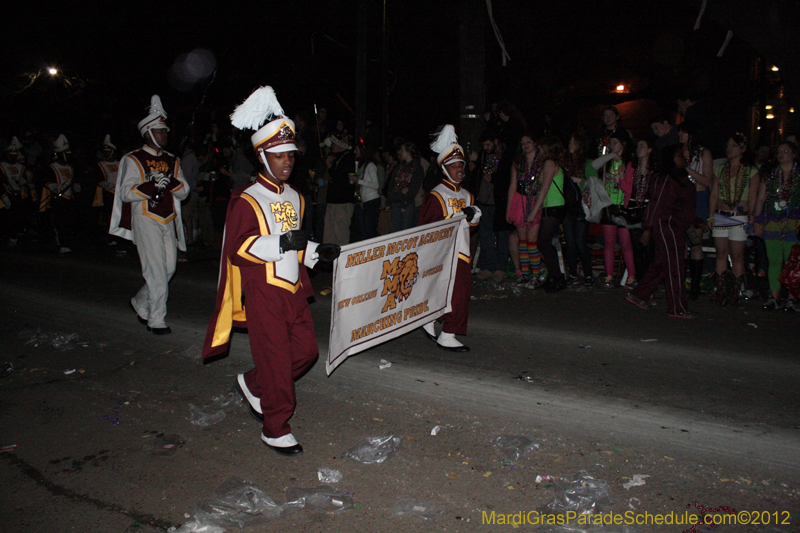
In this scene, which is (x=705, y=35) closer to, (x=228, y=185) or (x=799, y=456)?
(x=228, y=185)

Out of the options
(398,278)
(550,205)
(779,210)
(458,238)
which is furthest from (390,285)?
(779,210)

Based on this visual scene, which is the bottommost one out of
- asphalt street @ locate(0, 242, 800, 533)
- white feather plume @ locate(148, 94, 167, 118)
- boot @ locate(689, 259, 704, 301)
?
asphalt street @ locate(0, 242, 800, 533)

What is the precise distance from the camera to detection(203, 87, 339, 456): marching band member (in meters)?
3.89

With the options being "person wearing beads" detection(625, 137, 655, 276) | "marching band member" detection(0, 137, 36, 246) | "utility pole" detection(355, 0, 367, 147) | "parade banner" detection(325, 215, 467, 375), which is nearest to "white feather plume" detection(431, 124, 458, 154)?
"parade banner" detection(325, 215, 467, 375)

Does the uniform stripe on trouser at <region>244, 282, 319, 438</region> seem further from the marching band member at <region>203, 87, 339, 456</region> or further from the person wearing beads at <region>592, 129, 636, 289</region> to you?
the person wearing beads at <region>592, 129, 636, 289</region>

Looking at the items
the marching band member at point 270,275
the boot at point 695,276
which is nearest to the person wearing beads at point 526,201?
the boot at point 695,276

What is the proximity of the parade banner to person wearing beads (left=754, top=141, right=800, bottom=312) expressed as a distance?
4.48m

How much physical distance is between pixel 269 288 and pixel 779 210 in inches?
266

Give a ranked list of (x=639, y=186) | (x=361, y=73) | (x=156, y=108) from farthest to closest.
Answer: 1. (x=361, y=73)
2. (x=639, y=186)
3. (x=156, y=108)

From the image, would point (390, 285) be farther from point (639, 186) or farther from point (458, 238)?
point (639, 186)

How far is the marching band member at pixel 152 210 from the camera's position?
636cm

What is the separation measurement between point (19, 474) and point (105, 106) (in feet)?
72.4

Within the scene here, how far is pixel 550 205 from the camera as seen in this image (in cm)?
895

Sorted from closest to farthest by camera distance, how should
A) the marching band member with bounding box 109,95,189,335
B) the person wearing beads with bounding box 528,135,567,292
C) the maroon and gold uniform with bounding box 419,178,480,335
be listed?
1. the maroon and gold uniform with bounding box 419,178,480,335
2. the marching band member with bounding box 109,95,189,335
3. the person wearing beads with bounding box 528,135,567,292
